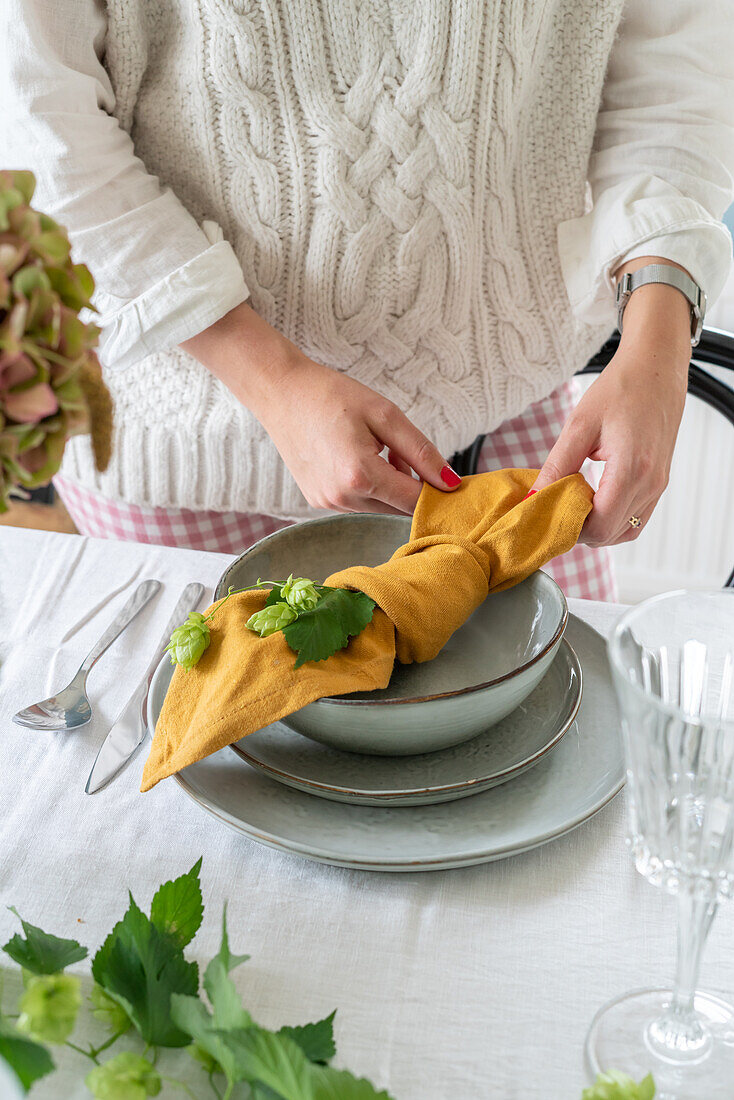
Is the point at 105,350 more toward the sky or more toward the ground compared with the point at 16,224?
more toward the ground

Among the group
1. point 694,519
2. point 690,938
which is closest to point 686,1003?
point 690,938

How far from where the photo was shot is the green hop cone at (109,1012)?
38 cm

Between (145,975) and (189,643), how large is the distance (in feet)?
0.61

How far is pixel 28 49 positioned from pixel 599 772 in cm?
68

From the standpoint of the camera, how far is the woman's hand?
2.26 ft

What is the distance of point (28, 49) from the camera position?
712 mm

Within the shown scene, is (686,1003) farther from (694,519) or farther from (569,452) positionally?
(694,519)

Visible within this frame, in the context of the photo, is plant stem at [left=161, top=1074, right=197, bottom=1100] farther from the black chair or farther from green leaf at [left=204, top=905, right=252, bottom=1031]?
the black chair

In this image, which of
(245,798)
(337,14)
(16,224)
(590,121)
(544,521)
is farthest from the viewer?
(590,121)

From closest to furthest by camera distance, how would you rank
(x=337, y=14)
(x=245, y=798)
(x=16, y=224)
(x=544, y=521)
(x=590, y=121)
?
(x=16, y=224) → (x=245, y=798) → (x=544, y=521) → (x=337, y=14) → (x=590, y=121)

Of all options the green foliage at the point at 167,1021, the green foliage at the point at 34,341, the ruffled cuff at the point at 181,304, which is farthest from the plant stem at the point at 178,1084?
the ruffled cuff at the point at 181,304

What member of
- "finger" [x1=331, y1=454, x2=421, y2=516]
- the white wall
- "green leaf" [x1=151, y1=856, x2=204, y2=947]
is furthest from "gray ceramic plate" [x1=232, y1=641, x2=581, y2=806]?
the white wall

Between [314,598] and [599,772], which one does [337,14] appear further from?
[599,772]

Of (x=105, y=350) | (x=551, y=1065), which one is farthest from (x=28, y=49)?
(x=551, y=1065)
